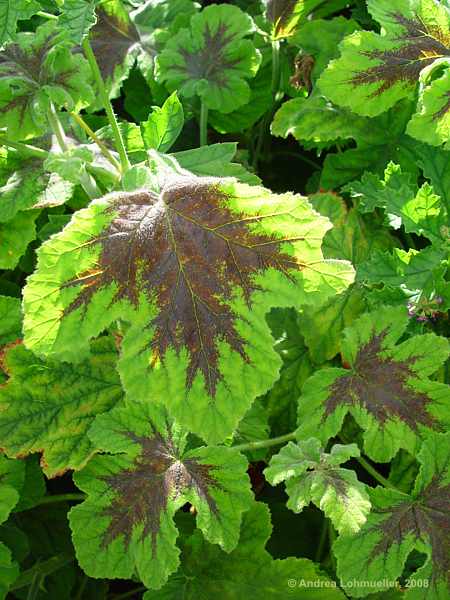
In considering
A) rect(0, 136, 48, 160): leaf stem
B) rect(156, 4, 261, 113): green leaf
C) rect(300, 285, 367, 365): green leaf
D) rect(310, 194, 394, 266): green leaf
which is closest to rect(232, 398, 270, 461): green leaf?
rect(300, 285, 367, 365): green leaf

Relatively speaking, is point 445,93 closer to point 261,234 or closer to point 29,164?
point 261,234

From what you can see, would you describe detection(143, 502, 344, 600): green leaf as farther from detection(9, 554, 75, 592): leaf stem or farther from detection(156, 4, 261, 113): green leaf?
detection(156, 4, 261, 113): green leaf

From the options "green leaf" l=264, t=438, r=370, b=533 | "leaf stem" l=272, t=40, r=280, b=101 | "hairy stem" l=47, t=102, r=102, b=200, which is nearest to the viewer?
"green leaf" l=264, t=438, r=370, b=533

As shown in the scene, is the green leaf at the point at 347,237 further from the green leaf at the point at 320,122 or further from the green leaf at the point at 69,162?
the green leaf at the point at 69,162

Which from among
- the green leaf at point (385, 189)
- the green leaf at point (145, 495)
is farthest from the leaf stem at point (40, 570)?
the green leaf at point (385, 189)

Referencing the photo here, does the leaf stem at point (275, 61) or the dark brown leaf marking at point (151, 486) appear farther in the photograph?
the leaf stem at point (275, 61)

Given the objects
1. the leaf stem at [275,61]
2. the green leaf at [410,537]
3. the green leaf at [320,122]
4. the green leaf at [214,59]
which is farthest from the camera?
the leaf stem at [275,61]

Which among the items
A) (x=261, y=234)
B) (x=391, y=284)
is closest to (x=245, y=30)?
(x=391, y=284)

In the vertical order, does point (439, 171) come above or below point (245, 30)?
below
